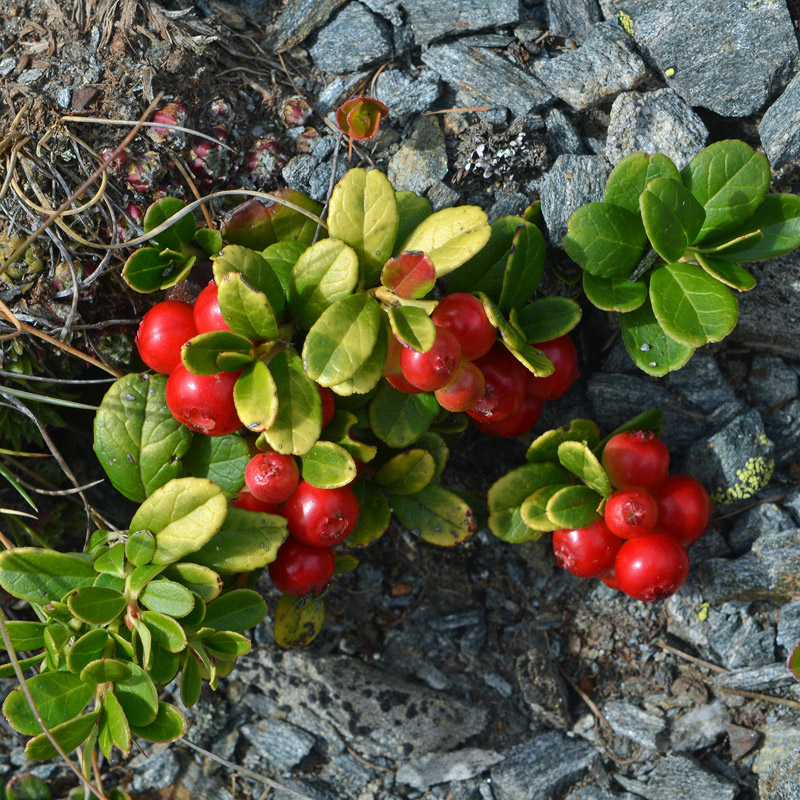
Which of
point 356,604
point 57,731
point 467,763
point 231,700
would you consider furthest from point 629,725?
point 57,731

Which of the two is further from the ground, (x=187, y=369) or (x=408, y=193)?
(x=408, y=193)

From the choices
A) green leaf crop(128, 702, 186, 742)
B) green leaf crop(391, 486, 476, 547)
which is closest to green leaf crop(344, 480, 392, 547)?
green leaf crop(391, 486, 476, 547)

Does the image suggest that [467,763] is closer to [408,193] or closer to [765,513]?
[765,513]

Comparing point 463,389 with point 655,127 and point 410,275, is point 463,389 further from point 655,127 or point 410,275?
point 655,127

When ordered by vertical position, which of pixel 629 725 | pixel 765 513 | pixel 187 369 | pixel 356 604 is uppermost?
pixel 187 369

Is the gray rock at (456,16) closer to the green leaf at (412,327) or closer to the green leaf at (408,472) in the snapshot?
the green leaf at (412,327)

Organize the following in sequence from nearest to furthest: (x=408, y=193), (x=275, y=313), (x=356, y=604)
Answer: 1. (x=275, y=313)
2. (x=408, y=193)
3. (x=356, y=604)

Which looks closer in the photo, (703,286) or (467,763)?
(703,286)

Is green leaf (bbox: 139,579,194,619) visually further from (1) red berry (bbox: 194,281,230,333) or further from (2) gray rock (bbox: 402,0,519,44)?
(2) gray rock (bbox: 402,0,519,44)
